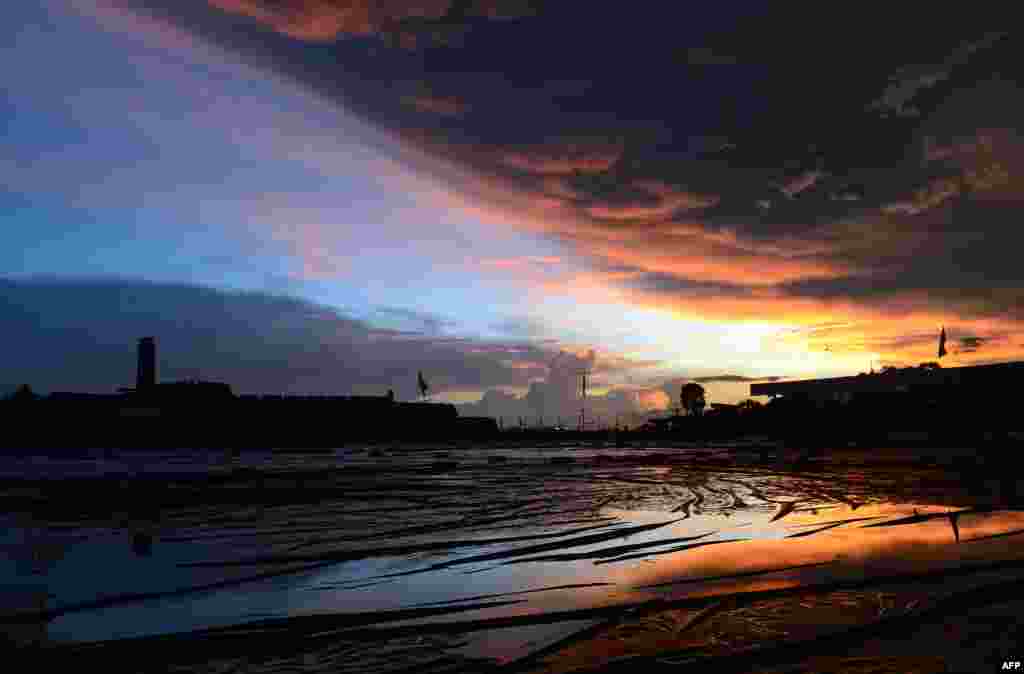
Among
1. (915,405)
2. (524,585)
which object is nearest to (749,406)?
(915,405)

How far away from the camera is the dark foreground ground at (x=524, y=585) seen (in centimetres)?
659

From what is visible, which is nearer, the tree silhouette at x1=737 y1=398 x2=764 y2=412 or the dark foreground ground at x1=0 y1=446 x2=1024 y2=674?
the dark foreground ground at x1=0 y1=446 x2=1024 y2=674

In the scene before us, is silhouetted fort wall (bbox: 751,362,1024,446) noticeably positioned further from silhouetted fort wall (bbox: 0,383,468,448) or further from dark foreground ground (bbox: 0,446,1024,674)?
silhouetted fort wall (bbox: 0,383,468,448)

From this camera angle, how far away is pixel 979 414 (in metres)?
79.6

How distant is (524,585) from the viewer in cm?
976

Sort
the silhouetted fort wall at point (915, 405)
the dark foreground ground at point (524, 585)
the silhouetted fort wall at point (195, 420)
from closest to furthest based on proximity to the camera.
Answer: the dark foreground ground at point (524, 585)
the silhouetted fort wall at point (915, 405)
the silhouetted fort wall at point (195, 420)

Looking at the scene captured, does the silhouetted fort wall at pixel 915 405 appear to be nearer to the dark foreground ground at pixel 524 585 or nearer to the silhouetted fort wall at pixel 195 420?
the dark foreground ground at pixel 524 585

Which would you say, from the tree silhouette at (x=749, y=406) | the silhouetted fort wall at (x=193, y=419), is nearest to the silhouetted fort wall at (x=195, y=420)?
the silhouetted fort wall at (x=193, y=419)

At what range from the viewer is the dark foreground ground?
21.6ft

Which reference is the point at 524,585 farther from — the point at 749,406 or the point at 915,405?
the point at 749,406

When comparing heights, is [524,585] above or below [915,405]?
below

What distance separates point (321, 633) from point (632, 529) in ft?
30.1

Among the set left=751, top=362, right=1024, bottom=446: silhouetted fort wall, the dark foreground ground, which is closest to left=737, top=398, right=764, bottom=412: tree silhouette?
left=751, top=362, right=1024, bottom=446: silhouetted fort wall

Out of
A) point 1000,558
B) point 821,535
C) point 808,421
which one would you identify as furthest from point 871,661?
point 808,421
